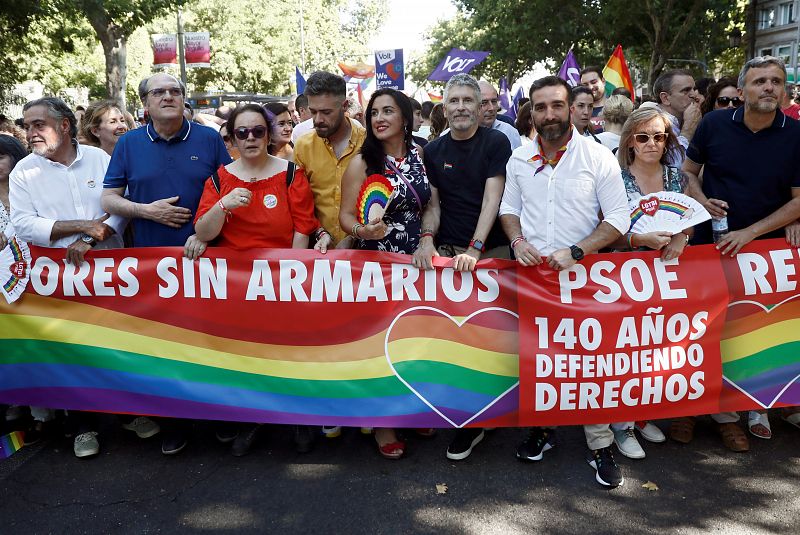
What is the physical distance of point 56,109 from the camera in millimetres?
4352

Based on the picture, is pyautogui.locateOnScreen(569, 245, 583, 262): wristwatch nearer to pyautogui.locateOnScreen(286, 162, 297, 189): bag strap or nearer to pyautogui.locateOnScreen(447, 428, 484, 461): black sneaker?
pyautogui.locateOnScreen(447, 428, 484, 461): black sneaker

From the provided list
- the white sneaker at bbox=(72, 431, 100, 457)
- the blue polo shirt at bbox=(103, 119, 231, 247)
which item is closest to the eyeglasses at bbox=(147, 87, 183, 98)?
the blue polo shirt at bbox=(103, 119, 231, 247)

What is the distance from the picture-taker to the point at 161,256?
4188mm

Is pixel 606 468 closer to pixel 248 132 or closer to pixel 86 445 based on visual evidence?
pixel 248 132

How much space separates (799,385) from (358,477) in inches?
103

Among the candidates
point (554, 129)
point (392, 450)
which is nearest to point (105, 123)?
point (392, 450)

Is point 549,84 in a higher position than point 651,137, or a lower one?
higher

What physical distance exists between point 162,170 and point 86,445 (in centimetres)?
175

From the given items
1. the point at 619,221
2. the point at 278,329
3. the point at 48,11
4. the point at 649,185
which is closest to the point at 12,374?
the point at 278,329

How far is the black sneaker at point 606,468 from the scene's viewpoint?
3.71 meters

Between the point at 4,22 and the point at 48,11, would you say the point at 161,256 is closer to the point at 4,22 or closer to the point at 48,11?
the point at 48,11

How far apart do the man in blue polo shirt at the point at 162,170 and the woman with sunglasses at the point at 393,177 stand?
38.0 inches

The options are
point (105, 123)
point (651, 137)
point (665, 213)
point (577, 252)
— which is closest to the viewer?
point (577, 252)

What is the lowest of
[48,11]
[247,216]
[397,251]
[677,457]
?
[677,457]
